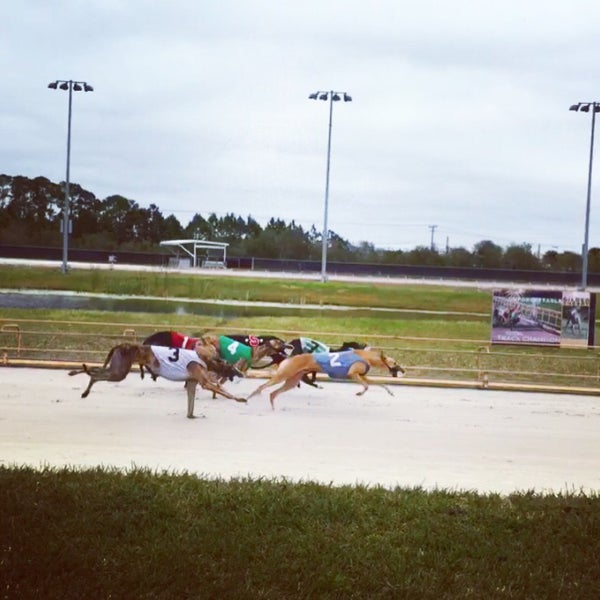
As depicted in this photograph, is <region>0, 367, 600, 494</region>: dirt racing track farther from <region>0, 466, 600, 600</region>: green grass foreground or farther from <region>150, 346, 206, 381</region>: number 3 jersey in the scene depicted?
<region>0, 466, 600, 600</region>: green grass foreground

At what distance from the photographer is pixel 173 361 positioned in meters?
8.52

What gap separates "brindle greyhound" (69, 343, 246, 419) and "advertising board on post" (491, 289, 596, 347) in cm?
497

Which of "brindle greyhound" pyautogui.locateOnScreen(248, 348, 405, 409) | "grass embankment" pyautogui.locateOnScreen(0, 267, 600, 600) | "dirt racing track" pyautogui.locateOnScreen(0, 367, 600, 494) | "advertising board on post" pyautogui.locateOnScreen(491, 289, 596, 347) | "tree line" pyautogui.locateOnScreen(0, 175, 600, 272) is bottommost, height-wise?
"dirt racing track" pyautogui.locateOnScreen(0, 367, 600, 494)

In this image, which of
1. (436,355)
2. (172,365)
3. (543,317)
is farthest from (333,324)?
(172,365)

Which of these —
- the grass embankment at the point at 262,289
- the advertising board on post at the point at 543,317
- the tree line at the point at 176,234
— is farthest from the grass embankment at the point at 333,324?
the tree line at the point at 176,234

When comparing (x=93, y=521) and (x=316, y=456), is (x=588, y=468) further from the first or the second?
(x=93, y=521)

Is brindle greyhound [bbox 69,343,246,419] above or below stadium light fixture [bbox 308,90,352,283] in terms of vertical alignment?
below

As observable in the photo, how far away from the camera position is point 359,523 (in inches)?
183


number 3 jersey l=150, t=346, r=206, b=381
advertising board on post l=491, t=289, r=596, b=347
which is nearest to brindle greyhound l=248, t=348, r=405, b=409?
number 3 jersey l=150, t=346, r=206, b=381

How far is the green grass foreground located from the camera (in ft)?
11.8

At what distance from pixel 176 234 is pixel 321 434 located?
4195 mm

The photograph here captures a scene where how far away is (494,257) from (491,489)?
5657 millimetres

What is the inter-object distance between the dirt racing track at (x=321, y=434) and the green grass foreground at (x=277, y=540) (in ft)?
2.87

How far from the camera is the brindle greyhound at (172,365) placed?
8.55 metres
